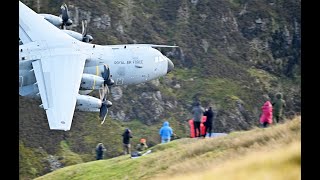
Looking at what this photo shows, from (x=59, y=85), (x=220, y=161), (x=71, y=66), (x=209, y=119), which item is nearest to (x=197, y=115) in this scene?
(x=209, y=119)

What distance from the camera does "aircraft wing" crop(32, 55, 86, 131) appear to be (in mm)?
35219

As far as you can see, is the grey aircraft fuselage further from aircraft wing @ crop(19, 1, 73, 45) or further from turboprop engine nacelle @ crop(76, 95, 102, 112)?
turboprop engine nacelle @ crop(76, 95, 102, 112)

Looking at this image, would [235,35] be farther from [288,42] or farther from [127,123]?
[127,123]

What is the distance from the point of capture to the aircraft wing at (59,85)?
3522 centimetres

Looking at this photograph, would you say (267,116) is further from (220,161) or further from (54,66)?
(54,66)

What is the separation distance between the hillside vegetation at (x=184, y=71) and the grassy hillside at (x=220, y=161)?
34.8 metres

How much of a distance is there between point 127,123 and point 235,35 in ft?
78.3

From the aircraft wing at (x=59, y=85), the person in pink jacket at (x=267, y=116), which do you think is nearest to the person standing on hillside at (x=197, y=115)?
the person in pink jacket at (x=267, y=116)

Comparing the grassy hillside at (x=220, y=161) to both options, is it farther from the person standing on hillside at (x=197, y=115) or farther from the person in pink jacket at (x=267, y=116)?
the person in pink jacket at (x=267, y=116)

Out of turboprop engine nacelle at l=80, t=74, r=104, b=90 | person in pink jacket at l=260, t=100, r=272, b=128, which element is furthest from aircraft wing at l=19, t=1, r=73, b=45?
person in pink jacket at l=260, t=100, r=272, b=128

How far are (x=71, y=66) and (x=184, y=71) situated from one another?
127 feet
